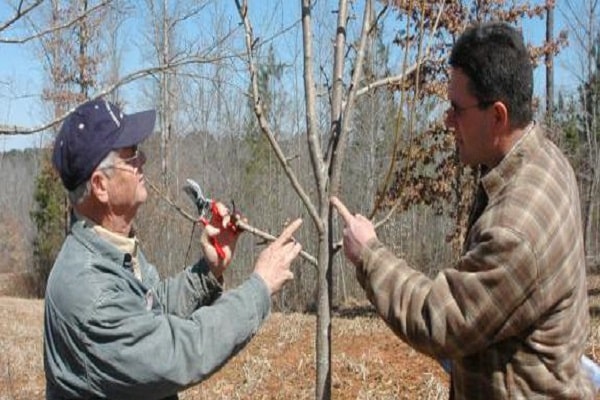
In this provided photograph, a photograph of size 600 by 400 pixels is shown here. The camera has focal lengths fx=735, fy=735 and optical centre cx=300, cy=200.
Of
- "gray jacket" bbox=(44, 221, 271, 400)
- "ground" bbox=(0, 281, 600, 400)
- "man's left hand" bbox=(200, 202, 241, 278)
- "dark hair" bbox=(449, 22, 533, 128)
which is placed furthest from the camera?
"ground" bbox=(0, 281, 600, 400)

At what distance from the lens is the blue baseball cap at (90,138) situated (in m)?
1.86

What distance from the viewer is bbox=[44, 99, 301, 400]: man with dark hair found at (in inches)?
66.4

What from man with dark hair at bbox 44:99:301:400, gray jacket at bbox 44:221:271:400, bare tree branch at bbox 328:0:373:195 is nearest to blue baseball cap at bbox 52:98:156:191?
man with dark hair at bbox 44:99:301:400

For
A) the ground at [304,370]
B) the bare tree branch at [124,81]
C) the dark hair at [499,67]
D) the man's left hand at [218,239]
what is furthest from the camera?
the ground at [304,370]

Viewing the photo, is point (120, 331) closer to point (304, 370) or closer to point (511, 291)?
point (511, 291)

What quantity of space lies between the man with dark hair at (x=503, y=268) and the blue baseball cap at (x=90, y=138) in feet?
2.12

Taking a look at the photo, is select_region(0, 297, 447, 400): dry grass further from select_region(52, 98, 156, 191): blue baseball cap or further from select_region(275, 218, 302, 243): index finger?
select_region(52, 98, 156, 191): blue baseball cap

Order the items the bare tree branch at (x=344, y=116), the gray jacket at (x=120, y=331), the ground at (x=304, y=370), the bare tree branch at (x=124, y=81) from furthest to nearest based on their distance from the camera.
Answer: the ground at (x=304, y=370) < the bare tree branch at (x=124, y=81) < the bare tree branch at (x=344, y=116) < the gray jacket at (x=120, y=331)

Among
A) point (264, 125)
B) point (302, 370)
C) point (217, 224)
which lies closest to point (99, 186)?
point (217, 224)

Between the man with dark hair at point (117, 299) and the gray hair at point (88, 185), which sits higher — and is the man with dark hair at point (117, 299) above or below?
below

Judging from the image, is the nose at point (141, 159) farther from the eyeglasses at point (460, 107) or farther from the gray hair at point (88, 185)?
the eyeglasses at point (460, 107)

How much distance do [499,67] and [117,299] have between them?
107cm

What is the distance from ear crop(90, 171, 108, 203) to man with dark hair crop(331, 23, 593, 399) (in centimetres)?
65

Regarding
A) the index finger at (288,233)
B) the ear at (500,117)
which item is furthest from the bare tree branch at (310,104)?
the ear at (500,117)
